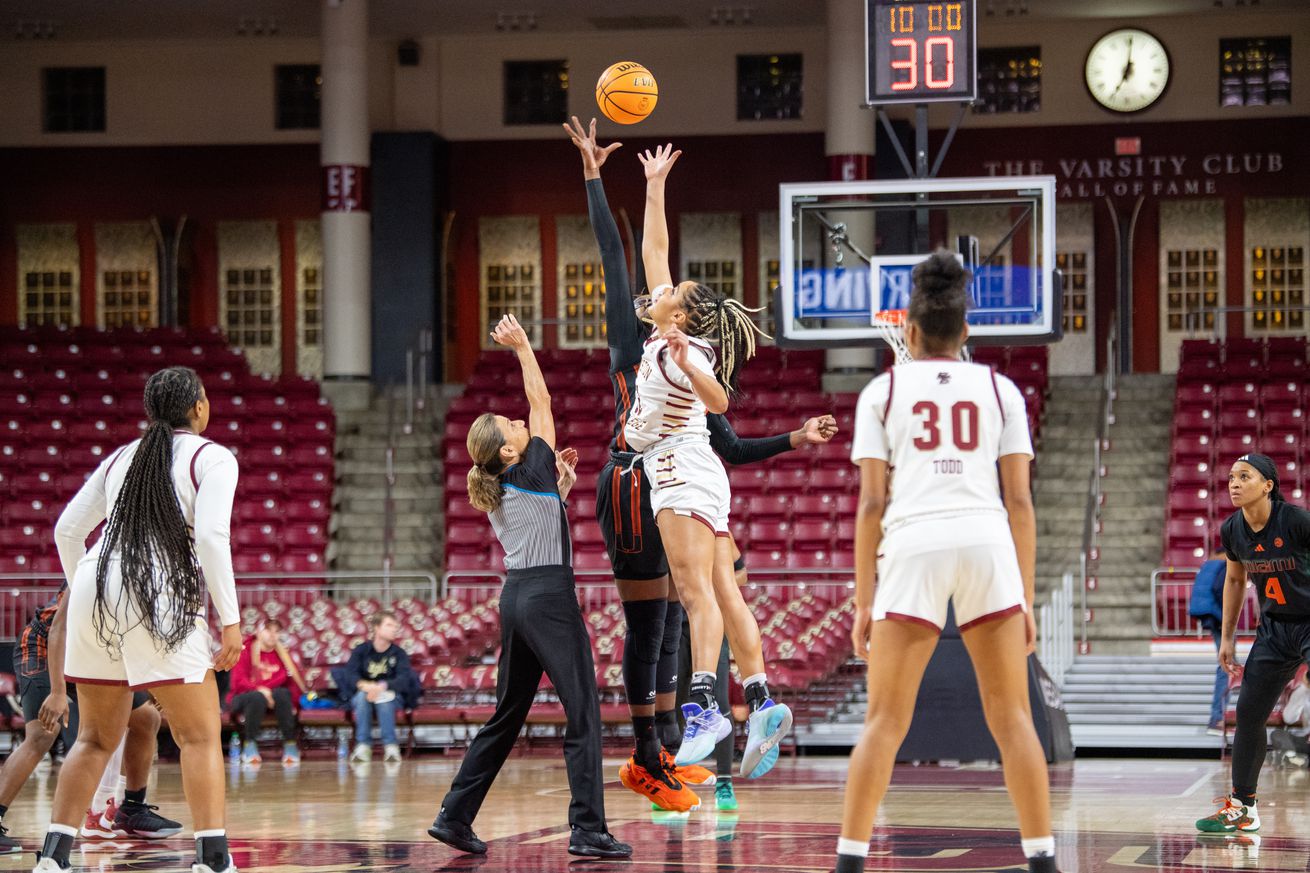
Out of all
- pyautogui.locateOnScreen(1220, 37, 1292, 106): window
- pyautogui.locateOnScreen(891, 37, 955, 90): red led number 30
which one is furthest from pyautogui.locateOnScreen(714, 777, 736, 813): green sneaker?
pyautogui.locateOnScreen(1220, 37, 1292, 106): window

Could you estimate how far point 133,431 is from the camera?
21.6 metres

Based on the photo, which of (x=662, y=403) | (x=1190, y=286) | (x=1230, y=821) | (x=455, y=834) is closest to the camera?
(x=455, y=834)

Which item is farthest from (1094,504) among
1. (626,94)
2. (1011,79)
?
(626,94)

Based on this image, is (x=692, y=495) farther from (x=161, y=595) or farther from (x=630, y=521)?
(x=161, y=595)

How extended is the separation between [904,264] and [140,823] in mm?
6632

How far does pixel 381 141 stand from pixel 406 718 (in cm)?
1256

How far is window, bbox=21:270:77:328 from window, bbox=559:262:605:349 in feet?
24.5

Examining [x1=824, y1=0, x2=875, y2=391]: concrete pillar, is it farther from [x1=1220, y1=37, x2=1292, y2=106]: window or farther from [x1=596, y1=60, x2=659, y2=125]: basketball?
[x1=596, y1=60, x2=659, y2=125]: basketball

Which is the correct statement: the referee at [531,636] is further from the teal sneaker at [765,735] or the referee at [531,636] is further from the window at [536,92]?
the window at [536,92]

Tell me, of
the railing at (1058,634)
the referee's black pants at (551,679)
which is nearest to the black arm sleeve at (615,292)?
the referee's black pants at (551,679)

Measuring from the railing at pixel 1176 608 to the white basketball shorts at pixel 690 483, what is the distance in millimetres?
9911

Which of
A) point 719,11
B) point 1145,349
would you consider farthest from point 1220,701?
point 719,11

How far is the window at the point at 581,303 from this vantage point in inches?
1040

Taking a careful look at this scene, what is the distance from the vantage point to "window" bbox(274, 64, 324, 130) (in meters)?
26.7
